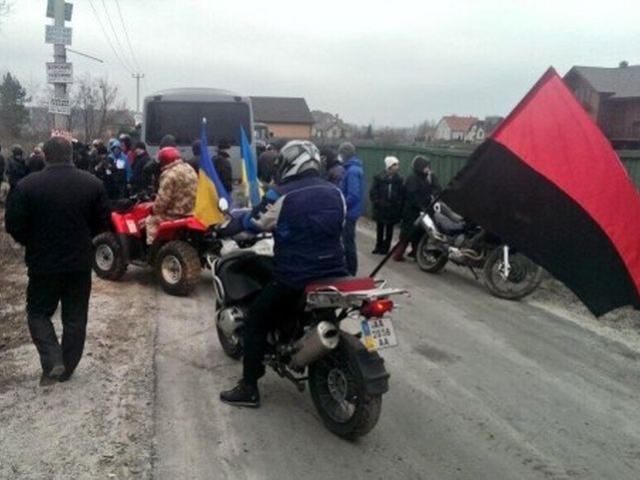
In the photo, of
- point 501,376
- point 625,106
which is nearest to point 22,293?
point 501,376

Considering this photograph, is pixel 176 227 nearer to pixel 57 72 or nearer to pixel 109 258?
pixel 109 258

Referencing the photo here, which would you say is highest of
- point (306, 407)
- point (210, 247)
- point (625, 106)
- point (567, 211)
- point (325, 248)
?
point (625, 106)

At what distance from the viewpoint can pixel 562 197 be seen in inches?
135

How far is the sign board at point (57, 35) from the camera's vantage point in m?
11.8

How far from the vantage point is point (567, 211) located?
136 inches

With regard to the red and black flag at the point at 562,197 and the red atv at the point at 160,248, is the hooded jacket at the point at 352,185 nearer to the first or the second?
the red atv at the point at 160,248

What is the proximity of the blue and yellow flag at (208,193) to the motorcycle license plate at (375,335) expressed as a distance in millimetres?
3187

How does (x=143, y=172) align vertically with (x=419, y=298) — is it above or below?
above

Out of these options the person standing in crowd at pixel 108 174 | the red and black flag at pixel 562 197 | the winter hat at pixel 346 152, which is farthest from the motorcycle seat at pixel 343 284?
the person standing in crowd at pixel 108 174

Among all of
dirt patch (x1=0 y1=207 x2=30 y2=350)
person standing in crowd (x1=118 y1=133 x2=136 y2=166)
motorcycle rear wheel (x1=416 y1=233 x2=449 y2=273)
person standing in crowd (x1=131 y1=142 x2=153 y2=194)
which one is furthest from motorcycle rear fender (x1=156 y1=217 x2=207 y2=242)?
person standing in crowd (x1=118 y1=133 x2=136 y2=166)

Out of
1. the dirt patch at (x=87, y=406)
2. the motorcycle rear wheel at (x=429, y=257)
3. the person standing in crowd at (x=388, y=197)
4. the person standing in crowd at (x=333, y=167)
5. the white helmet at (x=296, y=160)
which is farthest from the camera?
the person standing in crowd at (x=388, y=197)

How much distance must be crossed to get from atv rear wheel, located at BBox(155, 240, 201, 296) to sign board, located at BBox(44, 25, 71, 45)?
19.2ft

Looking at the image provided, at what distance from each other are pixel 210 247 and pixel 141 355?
8.51ft

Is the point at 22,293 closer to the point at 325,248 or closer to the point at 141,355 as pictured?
the point at 141,355
